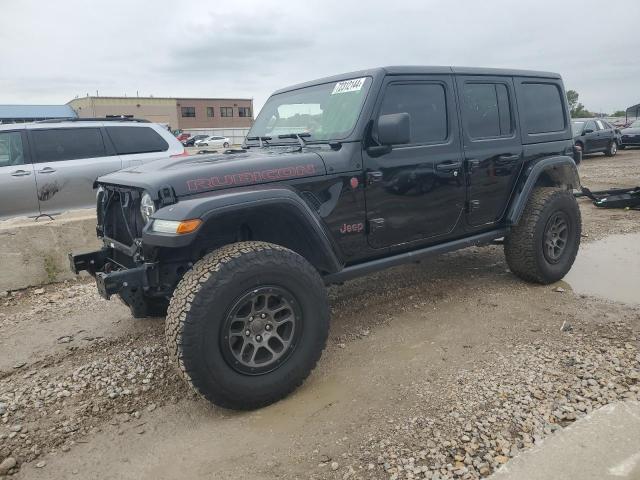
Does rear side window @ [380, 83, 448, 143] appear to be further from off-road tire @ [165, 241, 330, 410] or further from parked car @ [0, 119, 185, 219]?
parked car @ [0, 119, 185, 219]

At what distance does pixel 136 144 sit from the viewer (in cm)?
687

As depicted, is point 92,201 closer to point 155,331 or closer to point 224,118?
point 155,331

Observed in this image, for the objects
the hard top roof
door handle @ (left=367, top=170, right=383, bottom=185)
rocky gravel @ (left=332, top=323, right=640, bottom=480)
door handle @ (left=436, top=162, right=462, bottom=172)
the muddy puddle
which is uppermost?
the hard top roof

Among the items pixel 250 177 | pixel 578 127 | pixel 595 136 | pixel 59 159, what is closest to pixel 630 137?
pixel 595 136

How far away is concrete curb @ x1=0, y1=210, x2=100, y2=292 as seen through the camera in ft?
16.7

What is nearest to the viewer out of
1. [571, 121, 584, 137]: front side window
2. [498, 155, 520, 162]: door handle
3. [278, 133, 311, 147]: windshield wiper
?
[278, 133, 311, 147]: windshield wiper

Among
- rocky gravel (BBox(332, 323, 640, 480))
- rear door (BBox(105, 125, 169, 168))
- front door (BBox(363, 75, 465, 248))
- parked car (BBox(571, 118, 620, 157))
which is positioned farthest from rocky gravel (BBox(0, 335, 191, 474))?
parked car (BBox(571, 118, 620, 157))

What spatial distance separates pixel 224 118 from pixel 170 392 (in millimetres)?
78613

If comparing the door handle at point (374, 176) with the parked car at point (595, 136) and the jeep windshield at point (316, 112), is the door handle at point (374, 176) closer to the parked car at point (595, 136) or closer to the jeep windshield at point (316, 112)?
the jeep windshield at point (316, 112)

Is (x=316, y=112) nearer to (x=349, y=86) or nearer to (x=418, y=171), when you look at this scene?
(x=349, y=86)

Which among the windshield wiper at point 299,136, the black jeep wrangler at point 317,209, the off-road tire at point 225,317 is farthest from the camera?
the windshield wiper at point 299,136

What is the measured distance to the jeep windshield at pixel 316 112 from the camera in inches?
143

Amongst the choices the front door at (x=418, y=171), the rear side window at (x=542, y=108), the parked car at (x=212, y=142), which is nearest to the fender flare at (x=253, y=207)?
the front door at (x=418, y=171)

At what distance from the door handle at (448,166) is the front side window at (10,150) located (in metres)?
5.22
